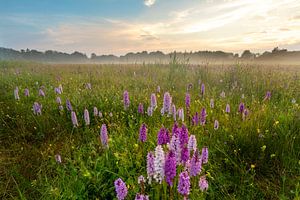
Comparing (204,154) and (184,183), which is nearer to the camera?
(184,183)

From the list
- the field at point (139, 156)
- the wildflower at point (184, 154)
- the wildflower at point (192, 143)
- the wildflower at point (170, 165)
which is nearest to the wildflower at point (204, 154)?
the field at point (139, 156)

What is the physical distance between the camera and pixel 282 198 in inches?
91.5

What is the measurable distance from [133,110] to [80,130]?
0.97 meters

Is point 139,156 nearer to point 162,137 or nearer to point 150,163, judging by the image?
point 162,137

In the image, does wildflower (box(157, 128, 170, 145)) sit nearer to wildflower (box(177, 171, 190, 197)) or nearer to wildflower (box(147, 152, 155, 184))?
wildflower (box(147, 152, 155, 184))

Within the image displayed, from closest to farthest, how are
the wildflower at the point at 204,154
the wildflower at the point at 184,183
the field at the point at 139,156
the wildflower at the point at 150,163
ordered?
the wildflower at the point at 184,183
the wildflower at the point at 150,163
the wildflower at the point at 204,154
the field at the point at 139,156

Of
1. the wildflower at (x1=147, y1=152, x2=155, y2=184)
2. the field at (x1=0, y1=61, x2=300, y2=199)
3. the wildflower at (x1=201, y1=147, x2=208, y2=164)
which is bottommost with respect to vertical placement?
the field at (x1=0, y1=61, x2=300, y2=199)

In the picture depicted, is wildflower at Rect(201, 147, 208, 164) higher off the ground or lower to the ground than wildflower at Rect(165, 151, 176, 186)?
lower

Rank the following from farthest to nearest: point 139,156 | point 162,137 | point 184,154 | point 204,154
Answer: point 139,156
point 204,154
point 162,137
point 184,154

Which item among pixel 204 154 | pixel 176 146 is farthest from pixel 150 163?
pixel 204 154

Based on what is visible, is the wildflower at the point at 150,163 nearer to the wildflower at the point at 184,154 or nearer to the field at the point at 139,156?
the field at the point at 139,156

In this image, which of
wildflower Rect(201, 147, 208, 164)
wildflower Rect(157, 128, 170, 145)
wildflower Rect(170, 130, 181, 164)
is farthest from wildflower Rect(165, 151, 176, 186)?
wildflower Rect(201, 147, 208, 164)

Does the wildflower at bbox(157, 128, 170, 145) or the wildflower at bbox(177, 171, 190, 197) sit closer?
the wildflower at bbox(177, 171, 190, 197)

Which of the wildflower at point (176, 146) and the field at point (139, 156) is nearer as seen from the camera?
the wildflower at point (176, 146)
